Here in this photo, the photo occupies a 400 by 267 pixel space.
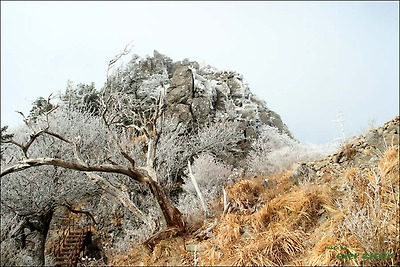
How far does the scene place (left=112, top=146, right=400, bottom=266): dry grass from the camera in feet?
10.4

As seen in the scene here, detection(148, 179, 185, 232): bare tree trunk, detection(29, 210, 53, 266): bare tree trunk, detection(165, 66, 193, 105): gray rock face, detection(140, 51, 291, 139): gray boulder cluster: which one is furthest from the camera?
detection(165, 66, 193, 105): gray rock face

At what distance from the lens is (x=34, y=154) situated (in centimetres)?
1112

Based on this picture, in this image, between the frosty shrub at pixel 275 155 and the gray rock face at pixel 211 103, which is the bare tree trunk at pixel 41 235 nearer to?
the gray rock face at pixel 211 103

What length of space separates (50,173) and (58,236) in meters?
4.47

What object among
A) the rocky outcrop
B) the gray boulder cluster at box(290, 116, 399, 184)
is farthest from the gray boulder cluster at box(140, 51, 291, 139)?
the rocky outcrop

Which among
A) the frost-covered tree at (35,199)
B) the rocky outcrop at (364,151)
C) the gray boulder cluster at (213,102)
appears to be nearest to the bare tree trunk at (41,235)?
the frost-covered tree at (35,199)

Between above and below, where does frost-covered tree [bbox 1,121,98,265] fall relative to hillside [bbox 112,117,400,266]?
above

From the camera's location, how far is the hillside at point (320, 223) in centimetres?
319

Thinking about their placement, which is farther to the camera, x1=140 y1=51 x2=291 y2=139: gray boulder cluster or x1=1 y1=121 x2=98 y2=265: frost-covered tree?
x1=140 y1=51 x2=291 y2=139: gray boulder cluster

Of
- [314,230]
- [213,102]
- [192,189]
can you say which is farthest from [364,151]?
[213,102]

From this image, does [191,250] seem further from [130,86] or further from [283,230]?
[130,86]

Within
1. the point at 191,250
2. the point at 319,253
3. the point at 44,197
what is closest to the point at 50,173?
the point at 44,197

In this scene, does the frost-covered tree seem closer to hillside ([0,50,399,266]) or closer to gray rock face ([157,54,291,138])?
hillside ([0,50,399,266])

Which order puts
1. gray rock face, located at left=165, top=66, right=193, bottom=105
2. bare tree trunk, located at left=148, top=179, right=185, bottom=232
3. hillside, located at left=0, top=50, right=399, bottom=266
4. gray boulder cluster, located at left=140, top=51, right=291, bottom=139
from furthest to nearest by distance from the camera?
gray rock face, located at left=165, top=66, right=193, bottom=105 < gray boulder cluster, located at left=140, top=51, right=291, bottom=139 < bare tree trunk, located at left=148, top=179, right=185, bottom=232 < hillside, located at left=0, top=50, right=399, bottom=266
